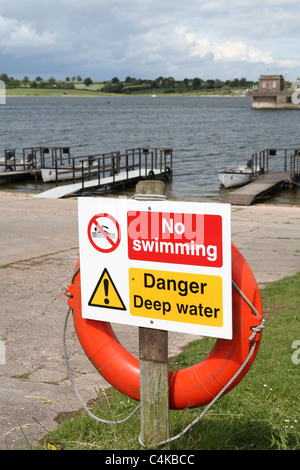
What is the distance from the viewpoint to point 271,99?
589ft

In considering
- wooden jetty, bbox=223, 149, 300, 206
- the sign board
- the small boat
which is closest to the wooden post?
the sign board

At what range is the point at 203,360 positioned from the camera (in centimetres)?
354

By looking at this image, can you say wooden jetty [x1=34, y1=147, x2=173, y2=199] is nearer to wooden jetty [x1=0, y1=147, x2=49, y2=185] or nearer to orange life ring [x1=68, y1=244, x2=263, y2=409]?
wooden jetty [x1=0, y1=147, x2=49, y2=185]

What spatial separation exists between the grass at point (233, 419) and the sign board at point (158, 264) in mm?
885

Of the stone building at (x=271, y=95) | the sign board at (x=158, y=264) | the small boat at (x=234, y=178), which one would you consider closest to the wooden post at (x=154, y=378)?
the sign board at (x=158, y=264)

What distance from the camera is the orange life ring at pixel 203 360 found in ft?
10.9

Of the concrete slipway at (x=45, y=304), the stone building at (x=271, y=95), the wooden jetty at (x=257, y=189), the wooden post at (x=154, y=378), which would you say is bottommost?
the wooden jetty at (x=257, y=189)

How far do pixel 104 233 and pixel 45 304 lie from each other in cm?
452

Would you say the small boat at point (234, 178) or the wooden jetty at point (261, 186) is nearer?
the wooden jetty at point (261, 186)

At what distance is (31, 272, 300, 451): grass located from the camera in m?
3.95

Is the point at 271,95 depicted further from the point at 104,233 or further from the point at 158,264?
the point at 158,264

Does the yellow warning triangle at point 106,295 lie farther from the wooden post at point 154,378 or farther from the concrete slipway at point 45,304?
the concrete slipway at point 45,304

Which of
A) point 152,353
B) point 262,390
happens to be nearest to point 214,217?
point 152,353
